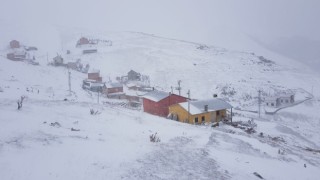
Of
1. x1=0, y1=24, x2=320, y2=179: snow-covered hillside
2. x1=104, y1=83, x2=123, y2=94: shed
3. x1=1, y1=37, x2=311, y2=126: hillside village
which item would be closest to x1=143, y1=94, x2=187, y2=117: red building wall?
x1=1, y1=37, x2=311, y2=126: hillside village

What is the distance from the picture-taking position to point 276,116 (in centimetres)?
6319

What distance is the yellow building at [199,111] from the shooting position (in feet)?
149

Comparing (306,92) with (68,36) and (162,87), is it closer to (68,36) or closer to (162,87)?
(162,87)

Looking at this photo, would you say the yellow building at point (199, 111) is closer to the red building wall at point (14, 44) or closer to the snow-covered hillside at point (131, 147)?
the snow-covered hillside at point (131, 147)

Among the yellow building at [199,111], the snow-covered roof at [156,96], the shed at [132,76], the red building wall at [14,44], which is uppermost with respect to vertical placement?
the red building wall at [14,44]

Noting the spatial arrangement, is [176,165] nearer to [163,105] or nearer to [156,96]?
[163,105]

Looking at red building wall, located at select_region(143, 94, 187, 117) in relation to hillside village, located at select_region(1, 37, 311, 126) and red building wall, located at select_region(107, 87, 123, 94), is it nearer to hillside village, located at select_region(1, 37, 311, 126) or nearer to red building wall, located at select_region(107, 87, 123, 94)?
hillside village, located at select_region(1, 37, 311, 126)

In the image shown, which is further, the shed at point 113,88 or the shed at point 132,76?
the shed at point 132,76

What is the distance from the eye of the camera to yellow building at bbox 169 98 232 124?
45.5 m

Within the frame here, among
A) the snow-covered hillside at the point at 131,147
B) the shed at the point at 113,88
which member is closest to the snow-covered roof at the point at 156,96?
the snow-covered hillside at the point at 131,147

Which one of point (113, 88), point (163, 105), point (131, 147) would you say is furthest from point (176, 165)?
point (113, 88)

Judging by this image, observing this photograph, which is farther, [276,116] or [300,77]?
[300,77]

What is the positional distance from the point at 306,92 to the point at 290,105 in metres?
17.1

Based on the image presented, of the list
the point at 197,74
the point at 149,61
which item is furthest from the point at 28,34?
the point at 197,74
